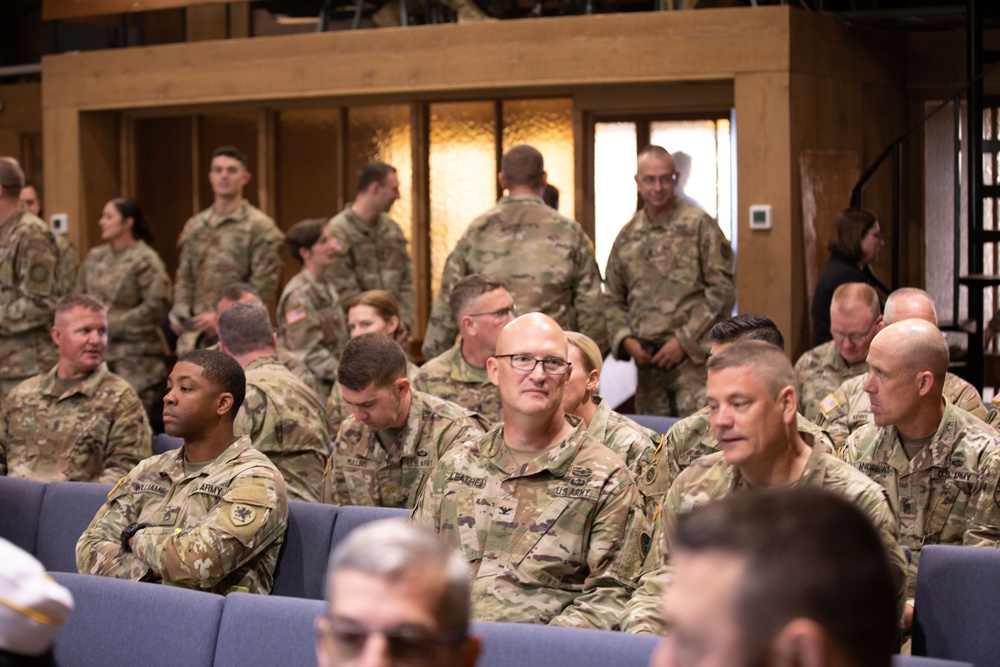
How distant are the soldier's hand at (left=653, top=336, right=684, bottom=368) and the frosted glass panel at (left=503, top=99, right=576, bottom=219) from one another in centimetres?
194

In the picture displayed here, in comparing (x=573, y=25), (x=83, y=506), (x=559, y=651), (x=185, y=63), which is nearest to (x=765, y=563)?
(x=559, y=651)

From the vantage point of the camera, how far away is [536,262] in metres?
6.00

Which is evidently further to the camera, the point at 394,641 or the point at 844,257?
the point at 844,257

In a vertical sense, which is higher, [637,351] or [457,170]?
[457,170]

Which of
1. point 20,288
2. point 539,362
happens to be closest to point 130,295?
point 20,288

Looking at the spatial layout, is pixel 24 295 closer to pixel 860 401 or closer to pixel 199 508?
pixel 199 508

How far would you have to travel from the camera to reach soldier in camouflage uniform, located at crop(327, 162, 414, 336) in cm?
711

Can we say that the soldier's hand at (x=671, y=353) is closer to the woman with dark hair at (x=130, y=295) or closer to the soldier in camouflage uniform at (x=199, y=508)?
the soldier in camouflage uniform at (x=199, y=508)

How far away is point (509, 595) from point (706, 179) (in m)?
5.22

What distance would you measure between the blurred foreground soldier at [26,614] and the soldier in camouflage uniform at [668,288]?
16.0 feet

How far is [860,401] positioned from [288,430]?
1.98 m

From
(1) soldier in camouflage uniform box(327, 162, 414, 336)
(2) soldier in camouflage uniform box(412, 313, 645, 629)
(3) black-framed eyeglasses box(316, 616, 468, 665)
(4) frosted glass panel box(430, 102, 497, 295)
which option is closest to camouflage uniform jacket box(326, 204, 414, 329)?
(1) soldier in camouflage uniform box(327, 162, 414, 336)

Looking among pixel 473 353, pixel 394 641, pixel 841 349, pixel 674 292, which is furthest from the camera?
pixel 674 292

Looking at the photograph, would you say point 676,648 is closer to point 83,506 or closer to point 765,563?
point 765,563
